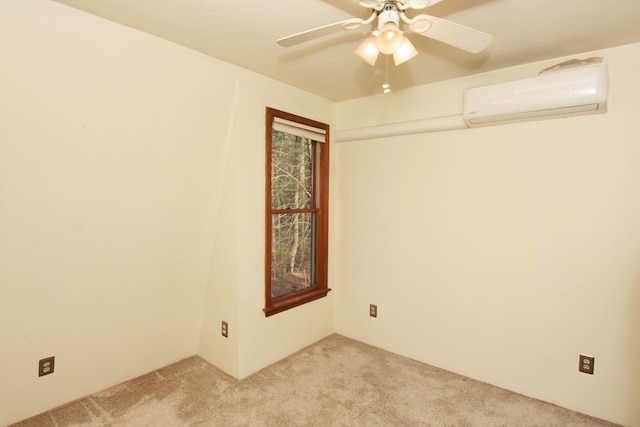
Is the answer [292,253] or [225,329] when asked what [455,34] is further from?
[225,329]

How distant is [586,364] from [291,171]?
254cm

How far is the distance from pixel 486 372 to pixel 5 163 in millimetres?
3240

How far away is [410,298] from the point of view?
2.93 meters

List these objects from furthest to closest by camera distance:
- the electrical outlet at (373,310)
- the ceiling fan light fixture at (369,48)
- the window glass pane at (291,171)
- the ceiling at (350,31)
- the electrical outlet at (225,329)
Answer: the electrical outlet at (373,310), the window glass pane at (291,171), the electrical outlet at (225,329), the ceiling at (350,31), the ceiling fan light fixture at (369,48)

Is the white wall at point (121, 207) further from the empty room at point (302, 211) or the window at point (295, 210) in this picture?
the window at point (295, 210)

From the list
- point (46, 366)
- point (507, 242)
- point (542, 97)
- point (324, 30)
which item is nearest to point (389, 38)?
point (324, 30)

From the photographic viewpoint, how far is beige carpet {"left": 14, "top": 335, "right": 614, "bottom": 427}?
212 cm

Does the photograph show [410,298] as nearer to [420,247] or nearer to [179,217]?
[420,247]

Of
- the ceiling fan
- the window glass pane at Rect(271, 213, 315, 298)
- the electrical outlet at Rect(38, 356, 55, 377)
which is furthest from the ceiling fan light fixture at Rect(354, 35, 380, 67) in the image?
the electrical outlet at Rect(38, 356, 55, 377)

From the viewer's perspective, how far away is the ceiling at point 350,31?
1633 mm

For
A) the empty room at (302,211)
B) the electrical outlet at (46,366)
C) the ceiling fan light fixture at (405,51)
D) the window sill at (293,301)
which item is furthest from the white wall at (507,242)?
the electrical outlet at (46,366)

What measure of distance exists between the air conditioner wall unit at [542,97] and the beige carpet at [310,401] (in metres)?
1.92

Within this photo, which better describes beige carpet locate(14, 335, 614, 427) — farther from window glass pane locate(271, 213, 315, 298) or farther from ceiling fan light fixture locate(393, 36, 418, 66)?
ceiling fan light fixture locate(393, 36, 418, 66)

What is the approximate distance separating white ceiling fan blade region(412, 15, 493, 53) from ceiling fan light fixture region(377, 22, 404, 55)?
8 centimetres
